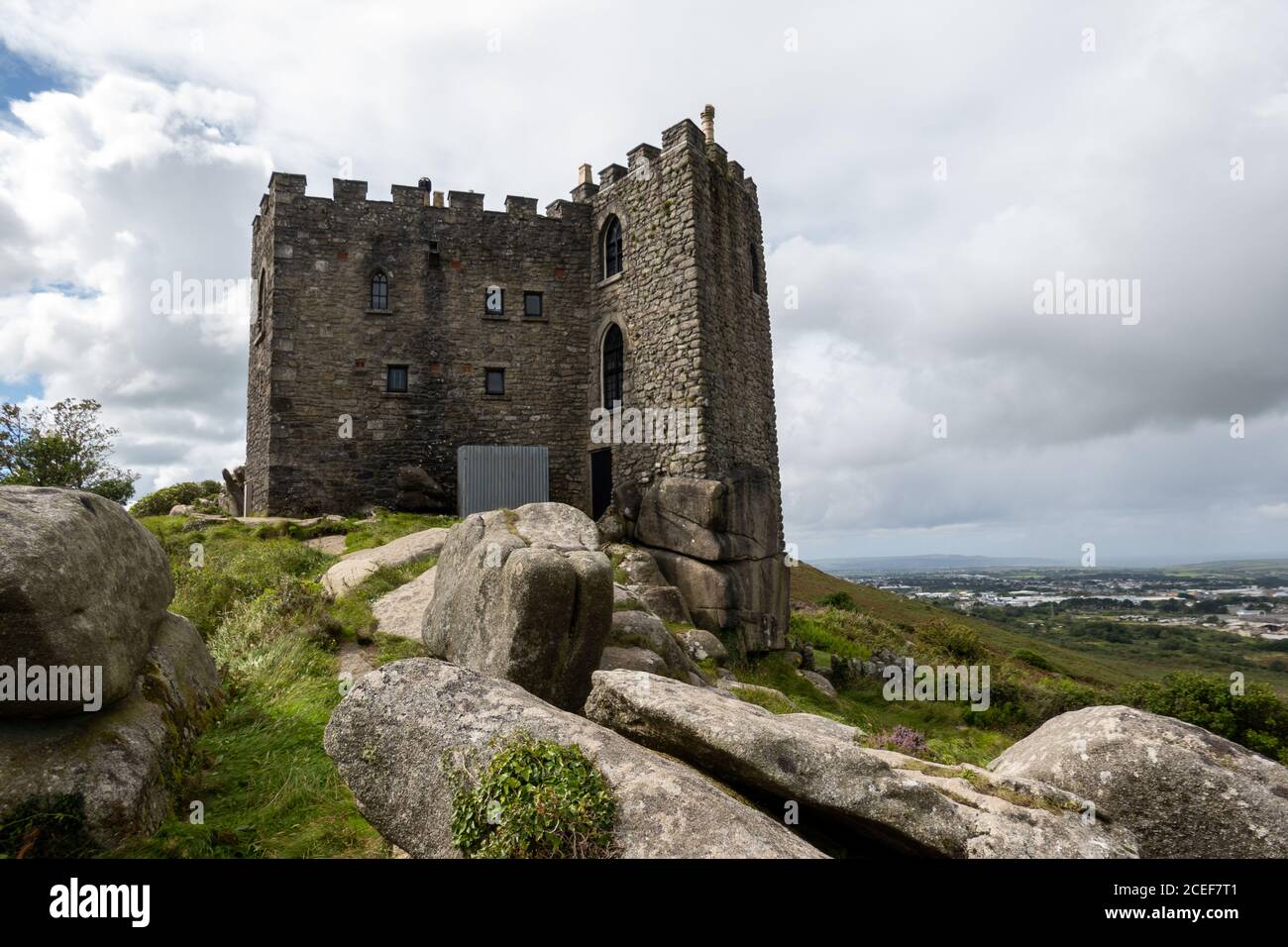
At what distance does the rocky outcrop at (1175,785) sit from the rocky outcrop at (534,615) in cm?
478

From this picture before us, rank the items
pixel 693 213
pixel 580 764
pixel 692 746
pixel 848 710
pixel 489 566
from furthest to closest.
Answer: pixel 693 213 < pixel 848 710 < pixel 489 566 < pixel 692 746 < pixel 580 764

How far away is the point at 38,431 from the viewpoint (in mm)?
34188

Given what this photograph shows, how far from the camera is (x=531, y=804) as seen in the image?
461 cm

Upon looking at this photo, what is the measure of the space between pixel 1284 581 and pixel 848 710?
826ft

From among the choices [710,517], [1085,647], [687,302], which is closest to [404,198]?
[687,302]

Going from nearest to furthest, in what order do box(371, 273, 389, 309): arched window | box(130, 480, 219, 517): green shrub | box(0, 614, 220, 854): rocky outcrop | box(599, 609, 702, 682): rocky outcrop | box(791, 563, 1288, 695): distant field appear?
1. box(0, 614, 220, 854): rocky outcrop
2. box(599, 609, 702, 682): rocky outcrop
3. box(371, 273, 389, 309): arched window
4. box(130, 480, 219, 517): green shrub
5. box(791, 563, 1288, 695): distant field

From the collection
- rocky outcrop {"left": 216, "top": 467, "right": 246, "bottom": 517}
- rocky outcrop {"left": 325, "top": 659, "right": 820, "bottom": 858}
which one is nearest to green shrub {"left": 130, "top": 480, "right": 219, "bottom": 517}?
rocky outcrop {"left": 216, "top": 467, "right": 246, "bottom": 517}

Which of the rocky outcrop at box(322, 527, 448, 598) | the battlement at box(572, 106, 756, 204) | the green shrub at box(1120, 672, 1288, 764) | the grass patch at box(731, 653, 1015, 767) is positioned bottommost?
the grass patch at box(731, 653, 1015, 767)

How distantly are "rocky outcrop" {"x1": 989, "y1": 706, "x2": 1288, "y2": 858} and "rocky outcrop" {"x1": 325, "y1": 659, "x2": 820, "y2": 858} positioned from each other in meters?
3.31

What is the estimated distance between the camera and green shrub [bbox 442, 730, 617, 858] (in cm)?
454

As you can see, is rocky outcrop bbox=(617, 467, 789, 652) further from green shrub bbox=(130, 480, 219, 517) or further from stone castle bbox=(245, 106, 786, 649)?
green shrub bbox=(130, 480, 219, 517)

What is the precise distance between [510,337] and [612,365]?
4180mm
